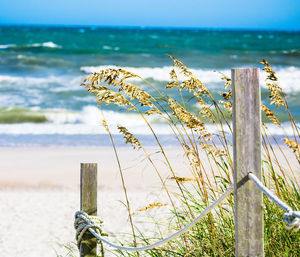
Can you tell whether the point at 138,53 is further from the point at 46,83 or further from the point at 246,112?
the point at 246,112

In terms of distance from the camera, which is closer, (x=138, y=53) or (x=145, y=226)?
(x=145, y=226)

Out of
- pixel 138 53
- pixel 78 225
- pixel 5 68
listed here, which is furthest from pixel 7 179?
pixel 138 53

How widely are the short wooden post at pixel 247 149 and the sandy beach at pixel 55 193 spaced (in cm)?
205

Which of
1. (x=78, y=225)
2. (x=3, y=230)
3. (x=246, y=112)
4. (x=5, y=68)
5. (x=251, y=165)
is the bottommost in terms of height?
(x=3, y=230)

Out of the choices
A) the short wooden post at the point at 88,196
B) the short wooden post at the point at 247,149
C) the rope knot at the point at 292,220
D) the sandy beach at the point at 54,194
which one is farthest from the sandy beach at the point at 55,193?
the rope knot at the point at 292,220

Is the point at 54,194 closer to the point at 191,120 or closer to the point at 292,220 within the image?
the point at 191,120

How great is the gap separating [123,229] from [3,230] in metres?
1.27

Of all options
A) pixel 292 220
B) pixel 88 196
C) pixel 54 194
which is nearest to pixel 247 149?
pixel 292 220

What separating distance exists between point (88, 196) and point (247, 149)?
115cm

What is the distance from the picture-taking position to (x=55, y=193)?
648 cm

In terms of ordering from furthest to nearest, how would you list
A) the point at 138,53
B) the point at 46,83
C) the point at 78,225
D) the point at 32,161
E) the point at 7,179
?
the point at 138,53 < the point at 46,83 < the point at 32,161 < the point at 7,179 < the point at 78,225

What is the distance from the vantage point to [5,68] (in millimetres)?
21547

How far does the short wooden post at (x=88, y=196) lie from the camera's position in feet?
8.56

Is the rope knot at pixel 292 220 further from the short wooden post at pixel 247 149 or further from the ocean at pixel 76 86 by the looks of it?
the ocean at pixel 76 86
